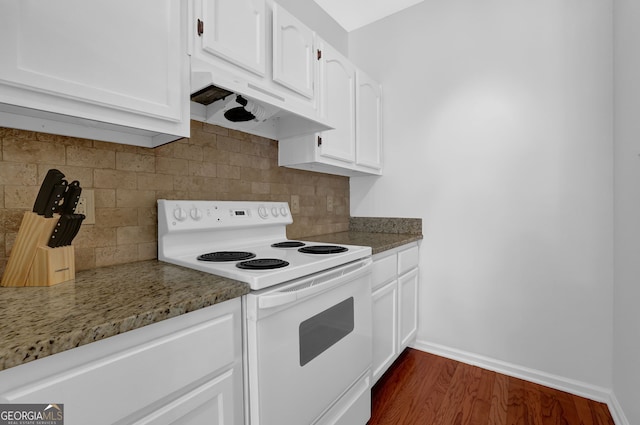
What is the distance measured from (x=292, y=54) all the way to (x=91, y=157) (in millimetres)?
1076

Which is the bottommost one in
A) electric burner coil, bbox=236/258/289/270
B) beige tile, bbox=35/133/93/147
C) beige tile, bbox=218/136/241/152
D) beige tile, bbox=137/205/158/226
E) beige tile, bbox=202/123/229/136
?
electric burner coil, bbox=236/258/289/270

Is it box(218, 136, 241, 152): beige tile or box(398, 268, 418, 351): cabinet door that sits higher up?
box(218, 136, 241, 152): beige tile

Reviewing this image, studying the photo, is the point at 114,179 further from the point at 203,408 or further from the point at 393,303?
the point at 393,303

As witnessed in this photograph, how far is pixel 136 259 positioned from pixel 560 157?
7.91ft

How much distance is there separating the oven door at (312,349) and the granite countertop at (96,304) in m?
0.17

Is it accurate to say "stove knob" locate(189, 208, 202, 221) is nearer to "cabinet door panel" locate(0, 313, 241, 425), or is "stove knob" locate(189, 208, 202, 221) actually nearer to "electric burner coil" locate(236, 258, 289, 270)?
"electric burner coil" locate(236, 258, 289, 270)

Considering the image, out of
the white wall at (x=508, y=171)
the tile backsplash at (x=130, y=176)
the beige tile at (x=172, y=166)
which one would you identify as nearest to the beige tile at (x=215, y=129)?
the tile backsplash at (x=130, y=176)

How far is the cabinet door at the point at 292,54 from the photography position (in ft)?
4.95

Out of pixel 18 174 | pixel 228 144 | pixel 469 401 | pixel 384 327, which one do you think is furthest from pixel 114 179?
pixel 469 401

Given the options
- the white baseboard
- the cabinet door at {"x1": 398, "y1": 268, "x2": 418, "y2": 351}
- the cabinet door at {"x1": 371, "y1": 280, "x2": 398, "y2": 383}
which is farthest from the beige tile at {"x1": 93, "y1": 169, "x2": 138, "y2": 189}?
the white baseboard

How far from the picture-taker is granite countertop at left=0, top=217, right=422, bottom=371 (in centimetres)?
55

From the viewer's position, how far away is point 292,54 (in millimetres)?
1614

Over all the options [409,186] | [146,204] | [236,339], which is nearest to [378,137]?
[409,186]

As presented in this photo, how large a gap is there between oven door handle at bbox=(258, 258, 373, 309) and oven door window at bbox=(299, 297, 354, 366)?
0.12 meters
